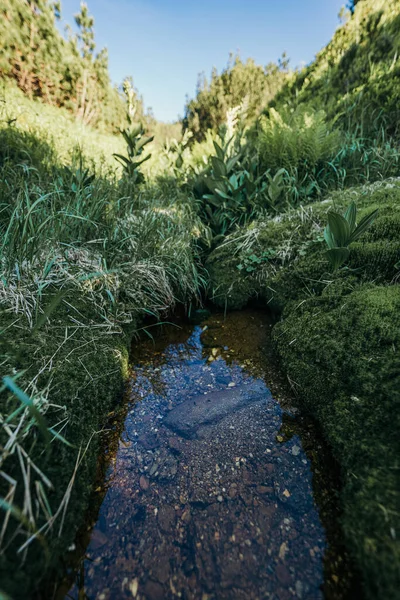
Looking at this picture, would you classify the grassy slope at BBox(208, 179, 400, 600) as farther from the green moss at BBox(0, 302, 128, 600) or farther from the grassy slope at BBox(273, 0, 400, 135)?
the grassy slope at BBox(273, 0, 400, 135)

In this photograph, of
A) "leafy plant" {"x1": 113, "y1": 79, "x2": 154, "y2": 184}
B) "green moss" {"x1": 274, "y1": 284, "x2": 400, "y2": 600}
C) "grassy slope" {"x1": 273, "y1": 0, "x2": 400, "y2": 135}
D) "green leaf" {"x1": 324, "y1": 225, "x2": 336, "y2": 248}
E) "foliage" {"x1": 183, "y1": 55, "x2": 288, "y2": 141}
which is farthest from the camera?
"foliage" {"x1": 183, "y1": 55, "x2": 288, "y2": 141}

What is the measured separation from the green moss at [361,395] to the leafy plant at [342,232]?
209 millimetres

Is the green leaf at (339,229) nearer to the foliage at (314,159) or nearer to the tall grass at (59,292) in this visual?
the tall grass at (59,292)

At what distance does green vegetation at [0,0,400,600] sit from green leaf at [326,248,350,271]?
0.03 ft

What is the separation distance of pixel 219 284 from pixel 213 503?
1693mm

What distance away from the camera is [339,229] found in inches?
65.8

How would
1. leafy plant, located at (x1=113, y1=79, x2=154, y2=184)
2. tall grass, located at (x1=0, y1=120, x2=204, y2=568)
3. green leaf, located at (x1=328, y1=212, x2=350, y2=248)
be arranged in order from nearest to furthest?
tall grass, located at (x1=0, y1=120, x2=204, y2=568), green leaf, located at (x1=328, y1=212, x2=350, y2=248), leafy plant, located at (x1=113, y1=79, x2=154, y2=184)

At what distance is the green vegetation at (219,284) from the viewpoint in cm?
88

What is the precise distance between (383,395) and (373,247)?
1.07m

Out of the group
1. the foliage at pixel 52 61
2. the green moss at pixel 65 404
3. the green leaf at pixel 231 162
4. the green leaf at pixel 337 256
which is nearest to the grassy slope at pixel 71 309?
the green moss at pixel 65 404

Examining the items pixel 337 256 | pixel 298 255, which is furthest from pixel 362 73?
pixel 337 256

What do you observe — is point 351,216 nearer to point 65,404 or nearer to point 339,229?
point 339,229

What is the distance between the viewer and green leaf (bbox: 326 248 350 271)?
5.51 ft

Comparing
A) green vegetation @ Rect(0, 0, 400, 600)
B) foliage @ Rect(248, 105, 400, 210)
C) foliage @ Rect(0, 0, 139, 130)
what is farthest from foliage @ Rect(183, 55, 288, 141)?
foliage @ Rect(248, 105, 400, 210)
